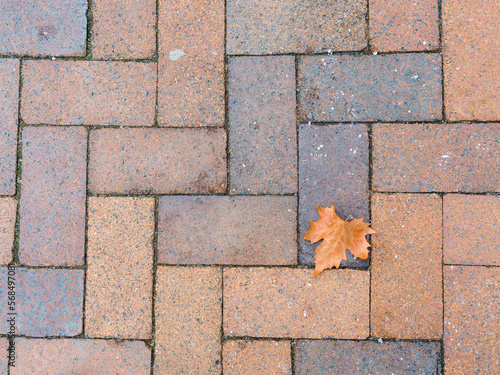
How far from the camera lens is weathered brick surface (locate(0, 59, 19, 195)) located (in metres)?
1.96

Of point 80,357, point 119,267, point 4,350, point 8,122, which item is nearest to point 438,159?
point 119,267

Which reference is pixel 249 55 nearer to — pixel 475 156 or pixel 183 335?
pixel 475 156

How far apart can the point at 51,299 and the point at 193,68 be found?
1.66 metres

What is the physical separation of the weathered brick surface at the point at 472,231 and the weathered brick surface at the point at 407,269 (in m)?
0.07

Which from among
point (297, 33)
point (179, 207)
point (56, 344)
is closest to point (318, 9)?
point (297, 33)

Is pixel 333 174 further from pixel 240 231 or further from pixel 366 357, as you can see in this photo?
pixel 366 357

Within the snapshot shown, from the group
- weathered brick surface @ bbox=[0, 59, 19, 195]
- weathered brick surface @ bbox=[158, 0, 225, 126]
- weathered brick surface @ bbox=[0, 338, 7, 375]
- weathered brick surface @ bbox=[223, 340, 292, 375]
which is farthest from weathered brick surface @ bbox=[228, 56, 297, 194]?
weathered brick surface @ bbox=[0, 338, 7, 375]

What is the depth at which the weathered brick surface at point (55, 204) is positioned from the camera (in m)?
1.94

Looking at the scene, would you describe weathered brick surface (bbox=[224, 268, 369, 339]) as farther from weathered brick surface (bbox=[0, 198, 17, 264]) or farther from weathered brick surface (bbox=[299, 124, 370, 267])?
weathered brick surface (bbox=[0, 198, 17, 264])

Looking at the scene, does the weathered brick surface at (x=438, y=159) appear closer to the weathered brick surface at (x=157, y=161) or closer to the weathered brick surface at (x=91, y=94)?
the weathered brick surface at (x=157, y=161)

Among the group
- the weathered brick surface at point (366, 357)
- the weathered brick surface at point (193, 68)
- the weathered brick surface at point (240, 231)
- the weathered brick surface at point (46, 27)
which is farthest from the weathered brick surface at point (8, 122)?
the weathered brick surface at point (366, 357)

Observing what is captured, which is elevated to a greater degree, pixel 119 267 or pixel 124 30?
pixel 124 30

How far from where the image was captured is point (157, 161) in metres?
1.93

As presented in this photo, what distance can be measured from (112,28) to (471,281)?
2654 mm
